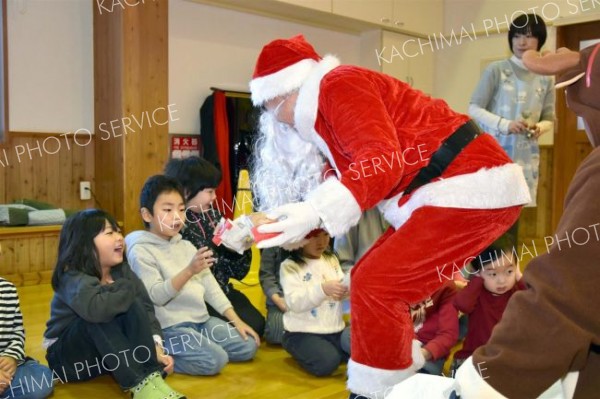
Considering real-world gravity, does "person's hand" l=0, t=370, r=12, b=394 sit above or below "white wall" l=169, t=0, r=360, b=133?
below

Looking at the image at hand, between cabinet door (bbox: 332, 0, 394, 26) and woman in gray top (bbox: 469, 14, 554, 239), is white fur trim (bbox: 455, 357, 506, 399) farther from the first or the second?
cabinet door (bbox: 332, 0, 394, 26)

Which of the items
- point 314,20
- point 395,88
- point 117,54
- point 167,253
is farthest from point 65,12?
point 395,88

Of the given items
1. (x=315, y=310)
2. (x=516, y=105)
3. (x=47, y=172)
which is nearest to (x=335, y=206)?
(x=315, y=310)

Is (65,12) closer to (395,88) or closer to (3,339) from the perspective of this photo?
(3,339)

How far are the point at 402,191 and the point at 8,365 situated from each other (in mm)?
1152

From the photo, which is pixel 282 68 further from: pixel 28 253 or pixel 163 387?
pixel 28 253

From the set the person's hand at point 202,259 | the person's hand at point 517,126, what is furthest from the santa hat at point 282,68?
the person's hand at point 517,126

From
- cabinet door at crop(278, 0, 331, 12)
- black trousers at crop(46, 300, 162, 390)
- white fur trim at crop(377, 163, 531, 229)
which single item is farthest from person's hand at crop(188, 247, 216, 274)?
cabinet door at crop(278, 0, 331, 12)

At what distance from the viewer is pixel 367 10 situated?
195 inches

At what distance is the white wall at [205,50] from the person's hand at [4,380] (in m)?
2.81

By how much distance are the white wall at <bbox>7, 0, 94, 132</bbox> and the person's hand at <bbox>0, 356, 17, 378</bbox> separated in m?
2.50

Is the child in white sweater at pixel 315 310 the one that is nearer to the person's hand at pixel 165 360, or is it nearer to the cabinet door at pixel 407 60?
the person's hand at pixel 165 360

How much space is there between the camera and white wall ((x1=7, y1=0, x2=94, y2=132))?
12.5 feet

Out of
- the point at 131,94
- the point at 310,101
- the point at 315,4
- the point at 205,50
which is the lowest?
the point at 310,101
